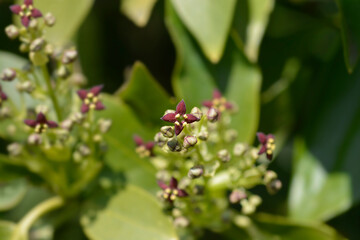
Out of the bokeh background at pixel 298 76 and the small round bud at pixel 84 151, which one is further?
the bokeh background at pixel 298 76

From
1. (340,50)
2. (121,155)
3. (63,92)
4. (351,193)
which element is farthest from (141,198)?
(340,50)

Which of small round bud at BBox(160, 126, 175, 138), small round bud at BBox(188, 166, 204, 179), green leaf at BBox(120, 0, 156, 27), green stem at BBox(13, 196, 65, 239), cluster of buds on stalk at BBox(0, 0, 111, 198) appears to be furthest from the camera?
green leaf at BBox(120, 0, 156, 27)

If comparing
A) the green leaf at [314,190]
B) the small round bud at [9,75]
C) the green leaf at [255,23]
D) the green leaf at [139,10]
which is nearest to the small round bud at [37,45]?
the small round bud at [9,75]

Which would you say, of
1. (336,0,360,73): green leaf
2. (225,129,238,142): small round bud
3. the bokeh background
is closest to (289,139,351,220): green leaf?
the bokeh background

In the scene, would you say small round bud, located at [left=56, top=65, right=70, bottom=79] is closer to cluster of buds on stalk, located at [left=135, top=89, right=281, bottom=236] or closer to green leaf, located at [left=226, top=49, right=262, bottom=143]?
cluster of buds on stalk, located at [left=135, top=89, right=281, bottom=236]

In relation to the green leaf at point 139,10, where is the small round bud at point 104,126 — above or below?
below

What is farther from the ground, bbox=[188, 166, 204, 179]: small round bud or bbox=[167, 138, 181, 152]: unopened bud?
bbox=[167, 138, 181, 152]: unopened bud

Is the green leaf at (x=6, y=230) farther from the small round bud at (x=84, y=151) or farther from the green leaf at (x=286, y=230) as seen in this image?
the green leaf at (x=286, y=230)
